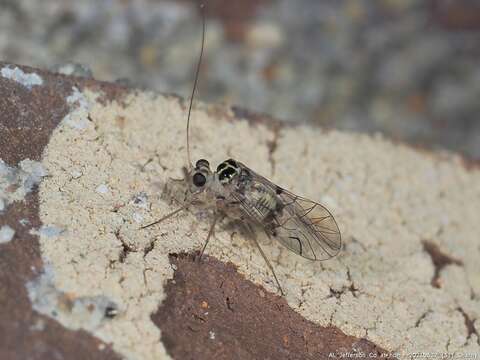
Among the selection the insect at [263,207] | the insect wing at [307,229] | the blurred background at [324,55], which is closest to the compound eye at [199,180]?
the insect at [263,207]

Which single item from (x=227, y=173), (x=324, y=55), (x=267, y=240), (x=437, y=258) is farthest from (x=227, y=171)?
(x=324, y=55)

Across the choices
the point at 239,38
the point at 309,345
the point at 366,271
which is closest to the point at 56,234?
the point at 309,345

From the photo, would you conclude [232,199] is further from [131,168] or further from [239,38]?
[239,38]

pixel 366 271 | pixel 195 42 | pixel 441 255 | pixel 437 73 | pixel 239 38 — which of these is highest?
pixel 437 73

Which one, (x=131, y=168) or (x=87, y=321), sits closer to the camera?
(x=87, y=321)

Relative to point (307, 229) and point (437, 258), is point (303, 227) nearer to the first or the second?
point (307, 229)

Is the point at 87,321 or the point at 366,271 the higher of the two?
the point at 366,271

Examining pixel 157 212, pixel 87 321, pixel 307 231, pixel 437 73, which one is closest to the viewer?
pixel 87 321
